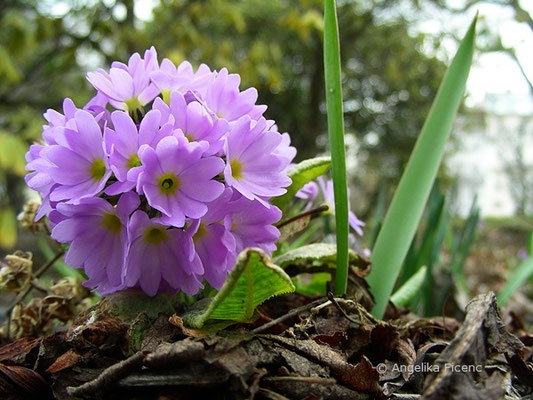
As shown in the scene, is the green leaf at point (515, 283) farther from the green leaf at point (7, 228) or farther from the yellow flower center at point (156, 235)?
the green leaf at point (7, 228)

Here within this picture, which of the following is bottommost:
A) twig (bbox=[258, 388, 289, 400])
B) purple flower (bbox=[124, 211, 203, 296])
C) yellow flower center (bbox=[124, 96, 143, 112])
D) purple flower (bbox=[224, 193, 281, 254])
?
twig (bbox=[258, 388, 289, 400])

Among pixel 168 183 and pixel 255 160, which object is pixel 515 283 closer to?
pixel 255 160

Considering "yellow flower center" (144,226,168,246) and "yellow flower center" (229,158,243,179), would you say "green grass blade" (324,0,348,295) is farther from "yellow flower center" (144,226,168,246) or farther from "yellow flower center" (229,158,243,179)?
"yellow flower center" (144,226,168,246)

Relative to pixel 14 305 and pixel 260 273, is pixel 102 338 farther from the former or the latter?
pixel 14 305

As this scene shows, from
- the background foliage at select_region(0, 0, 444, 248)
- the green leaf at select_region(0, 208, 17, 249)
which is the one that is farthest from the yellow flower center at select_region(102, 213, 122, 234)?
Result: the background foliage at select_region(0, 0, 444, 248)

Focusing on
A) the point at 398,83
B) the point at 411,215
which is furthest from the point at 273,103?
the point at 411,215

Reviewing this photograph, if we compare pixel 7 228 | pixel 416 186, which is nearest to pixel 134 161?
pixel 416 186

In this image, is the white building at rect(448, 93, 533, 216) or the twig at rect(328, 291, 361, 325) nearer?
the twig at rect(328, 291, 361, 325)
